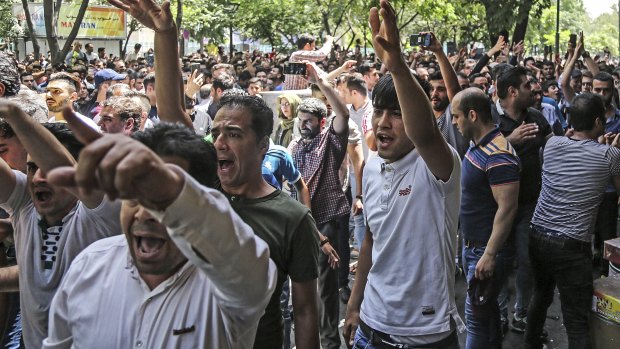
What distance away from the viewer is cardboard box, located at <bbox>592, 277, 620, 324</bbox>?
3.74 meters

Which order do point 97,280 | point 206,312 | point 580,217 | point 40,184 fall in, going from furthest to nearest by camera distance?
point 580,217 < point 40,184 < point 97,280 < point 206,312

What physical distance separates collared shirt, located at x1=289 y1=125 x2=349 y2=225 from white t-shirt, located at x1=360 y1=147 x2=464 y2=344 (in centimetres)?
248

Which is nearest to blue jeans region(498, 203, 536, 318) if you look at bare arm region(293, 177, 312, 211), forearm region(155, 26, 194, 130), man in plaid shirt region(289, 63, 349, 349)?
man in plaid shirt region(289, 63, 349, 349)

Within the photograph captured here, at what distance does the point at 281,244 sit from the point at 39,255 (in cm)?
94

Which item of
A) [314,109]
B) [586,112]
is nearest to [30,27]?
[314,109]

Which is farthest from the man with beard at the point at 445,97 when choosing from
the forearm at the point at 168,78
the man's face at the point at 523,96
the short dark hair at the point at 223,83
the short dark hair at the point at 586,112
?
the short dark hair at the point at 223,83

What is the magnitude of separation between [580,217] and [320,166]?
1940mm

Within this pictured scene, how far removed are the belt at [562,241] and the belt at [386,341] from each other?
6.19 ft

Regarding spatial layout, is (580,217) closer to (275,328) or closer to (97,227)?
(275,328)

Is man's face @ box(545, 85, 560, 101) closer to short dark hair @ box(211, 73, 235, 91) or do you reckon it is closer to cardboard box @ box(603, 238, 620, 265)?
short dark hair @ box(211, 73, 235, 91)

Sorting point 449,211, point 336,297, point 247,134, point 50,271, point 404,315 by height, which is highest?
point 247,134

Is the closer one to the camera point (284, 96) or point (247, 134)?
point (247, 134)

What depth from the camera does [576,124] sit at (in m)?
4.99

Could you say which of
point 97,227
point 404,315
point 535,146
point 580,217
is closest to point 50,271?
point 97,227
